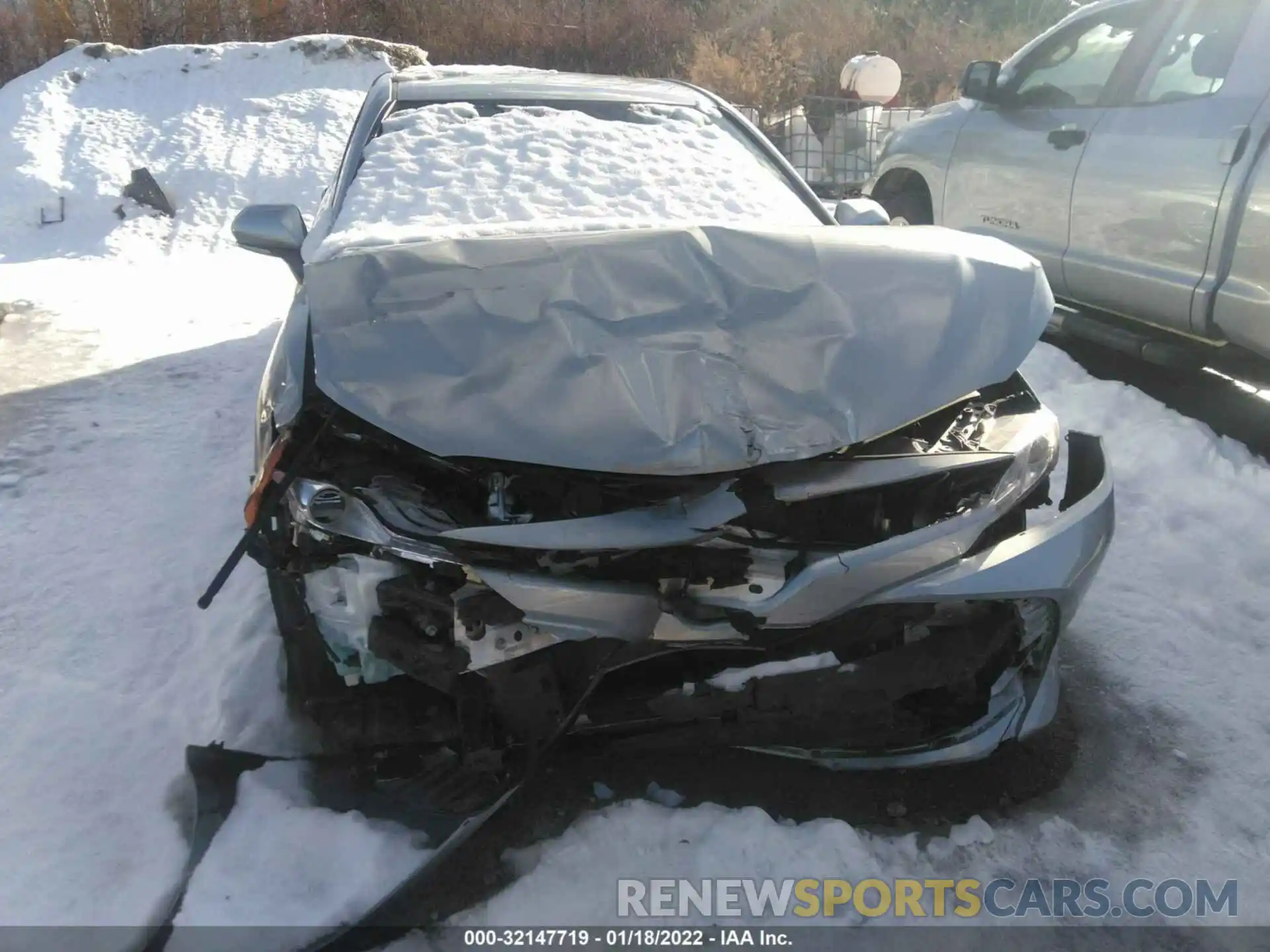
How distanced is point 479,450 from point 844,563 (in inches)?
33.2

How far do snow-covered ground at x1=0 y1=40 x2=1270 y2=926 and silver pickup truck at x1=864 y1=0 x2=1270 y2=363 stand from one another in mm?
495

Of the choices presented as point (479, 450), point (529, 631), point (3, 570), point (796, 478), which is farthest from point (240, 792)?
point (3, 570)

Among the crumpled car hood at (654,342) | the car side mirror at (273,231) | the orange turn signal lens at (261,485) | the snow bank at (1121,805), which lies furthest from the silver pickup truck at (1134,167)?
the orange turn signal lens at (261,485)

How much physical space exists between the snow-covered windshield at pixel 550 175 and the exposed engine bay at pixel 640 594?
88cm

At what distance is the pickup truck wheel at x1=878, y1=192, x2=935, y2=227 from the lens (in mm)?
6504

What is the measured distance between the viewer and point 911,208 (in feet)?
21.6

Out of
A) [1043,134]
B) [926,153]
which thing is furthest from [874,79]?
[1043,134]

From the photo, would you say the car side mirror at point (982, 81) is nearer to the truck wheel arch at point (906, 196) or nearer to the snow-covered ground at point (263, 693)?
the truck wheel arch at point (906, 196)

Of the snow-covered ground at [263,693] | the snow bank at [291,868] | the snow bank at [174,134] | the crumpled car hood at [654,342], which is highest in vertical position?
the crumpled car hood at [654,342]

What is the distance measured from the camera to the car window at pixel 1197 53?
4.56 m

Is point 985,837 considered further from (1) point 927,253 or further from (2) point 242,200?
(2) point 242,200

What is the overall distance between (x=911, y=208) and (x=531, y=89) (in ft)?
12.1

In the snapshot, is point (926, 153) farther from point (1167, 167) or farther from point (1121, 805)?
point (1121, 805)

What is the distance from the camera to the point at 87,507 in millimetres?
3986
